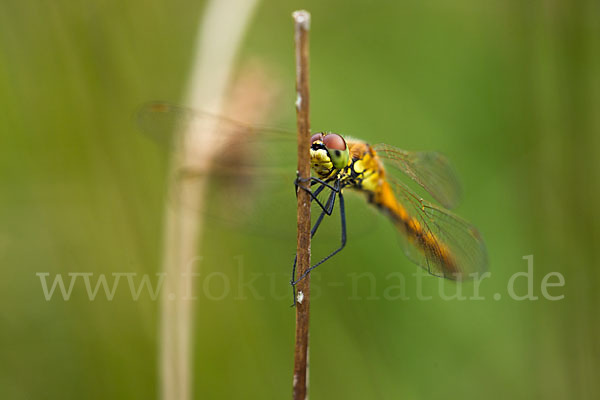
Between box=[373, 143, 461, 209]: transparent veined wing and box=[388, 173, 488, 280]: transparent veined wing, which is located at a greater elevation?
box=[373, 143, 461, 209]: transparent veined wing

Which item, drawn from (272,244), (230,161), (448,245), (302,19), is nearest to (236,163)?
(230,161)

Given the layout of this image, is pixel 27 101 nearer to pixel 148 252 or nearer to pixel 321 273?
pixel 148 252

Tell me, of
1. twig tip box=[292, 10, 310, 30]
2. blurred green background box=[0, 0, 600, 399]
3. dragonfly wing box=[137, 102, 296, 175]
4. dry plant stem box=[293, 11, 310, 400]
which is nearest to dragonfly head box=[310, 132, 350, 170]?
dry plant stem box=[293, 11, 310, 400]

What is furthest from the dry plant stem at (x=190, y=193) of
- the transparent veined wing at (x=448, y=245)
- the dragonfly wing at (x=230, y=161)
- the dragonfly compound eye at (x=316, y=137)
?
the transparent veined wing at (x=448, y=245)

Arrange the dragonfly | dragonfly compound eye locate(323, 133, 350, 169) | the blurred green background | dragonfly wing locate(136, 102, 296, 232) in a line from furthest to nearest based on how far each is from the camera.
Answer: the blurred green background → dragonfly wing locate(136, 102, 296, 232) → the dragonfly → dragonfly compound eye locate(323, 133, 350, 169)

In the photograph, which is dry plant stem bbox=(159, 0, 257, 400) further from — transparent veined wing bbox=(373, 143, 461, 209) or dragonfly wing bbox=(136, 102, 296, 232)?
transparent veined wing bbox=(373, 143, 461, 209)

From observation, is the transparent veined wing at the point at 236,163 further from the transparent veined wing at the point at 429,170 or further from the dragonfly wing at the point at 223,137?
the transparent veined wing at the point at 429,170

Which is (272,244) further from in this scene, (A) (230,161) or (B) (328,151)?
(B) (328,151)

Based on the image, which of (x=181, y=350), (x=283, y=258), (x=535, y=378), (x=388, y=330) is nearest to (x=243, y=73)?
(x=283, y=258)
